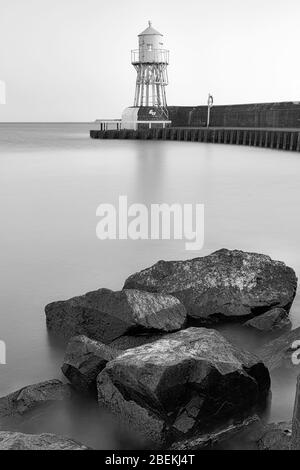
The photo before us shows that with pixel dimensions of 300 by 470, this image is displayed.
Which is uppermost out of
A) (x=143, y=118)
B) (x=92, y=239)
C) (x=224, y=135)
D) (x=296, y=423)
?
→ (x=143, y=118)

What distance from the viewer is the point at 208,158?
84.7 feet

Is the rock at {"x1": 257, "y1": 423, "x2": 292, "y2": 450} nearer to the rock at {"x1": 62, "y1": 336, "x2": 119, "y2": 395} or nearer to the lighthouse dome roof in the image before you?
the rock at {"x1": 62, "y1": 336, "x2": 119, "y2": 395}

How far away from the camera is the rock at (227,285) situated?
14.4ft

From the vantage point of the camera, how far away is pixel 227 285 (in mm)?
4434

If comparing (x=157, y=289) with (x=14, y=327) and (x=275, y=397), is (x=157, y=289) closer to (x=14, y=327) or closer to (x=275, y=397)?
(x=14, y=327)

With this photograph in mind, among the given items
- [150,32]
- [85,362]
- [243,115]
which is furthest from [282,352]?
[150,32]

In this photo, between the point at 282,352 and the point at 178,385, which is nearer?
the point at 178,385

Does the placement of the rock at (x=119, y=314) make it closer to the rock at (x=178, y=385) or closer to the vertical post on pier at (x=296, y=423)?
the rock at (x=178, y=385)

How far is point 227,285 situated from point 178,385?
1.75 meters

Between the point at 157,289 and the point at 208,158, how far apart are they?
21.7 meters

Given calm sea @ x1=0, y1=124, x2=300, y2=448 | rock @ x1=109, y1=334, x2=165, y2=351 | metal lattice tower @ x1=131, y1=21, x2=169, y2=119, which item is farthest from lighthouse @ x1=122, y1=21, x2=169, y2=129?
rock @ x1=109, y1=334, x2=165, y2=351

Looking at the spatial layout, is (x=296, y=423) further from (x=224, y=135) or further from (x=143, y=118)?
(x=143, y=118)

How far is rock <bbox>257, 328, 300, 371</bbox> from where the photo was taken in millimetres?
3520
